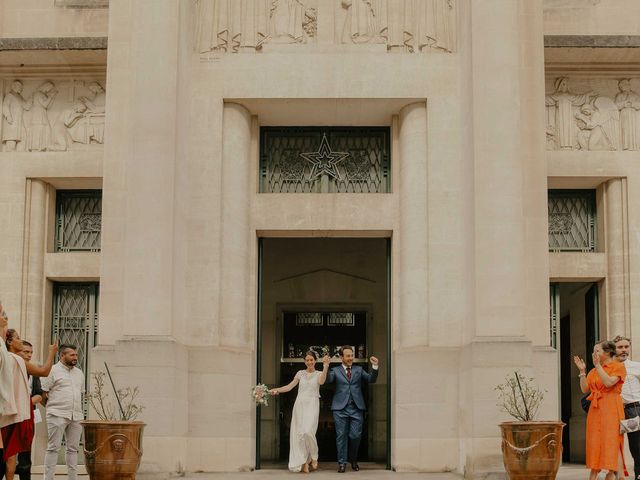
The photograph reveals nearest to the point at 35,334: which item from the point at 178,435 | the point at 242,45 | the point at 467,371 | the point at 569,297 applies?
the point at 178,435

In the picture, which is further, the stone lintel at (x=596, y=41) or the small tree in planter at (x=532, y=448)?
the stone lintel at (x=596, y=41)

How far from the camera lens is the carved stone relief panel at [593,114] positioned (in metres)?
21.1

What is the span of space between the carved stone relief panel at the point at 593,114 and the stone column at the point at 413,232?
10.5 ft

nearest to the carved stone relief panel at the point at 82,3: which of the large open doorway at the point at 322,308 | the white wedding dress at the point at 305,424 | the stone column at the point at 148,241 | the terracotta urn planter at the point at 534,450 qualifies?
the stone column at the point at 148,241

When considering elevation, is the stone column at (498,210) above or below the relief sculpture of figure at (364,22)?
below

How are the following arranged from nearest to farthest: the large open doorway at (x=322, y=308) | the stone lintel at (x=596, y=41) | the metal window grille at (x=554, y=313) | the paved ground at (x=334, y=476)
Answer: the paved ground at (x=334, y=476), the stone lintel at (x=596, y=41), the metal window grille at (x=554, y=313), the large open doorway at (x=322, y=308)

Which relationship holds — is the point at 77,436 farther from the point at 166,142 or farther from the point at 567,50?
the point at 567,50

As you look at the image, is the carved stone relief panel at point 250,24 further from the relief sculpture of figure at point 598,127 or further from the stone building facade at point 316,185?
the relief sculpture of figure at point 598,127

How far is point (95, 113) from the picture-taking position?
841 inches

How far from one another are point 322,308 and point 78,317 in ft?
23.5

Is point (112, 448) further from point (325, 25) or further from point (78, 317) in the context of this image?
point (325, 25)

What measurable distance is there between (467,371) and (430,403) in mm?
1070

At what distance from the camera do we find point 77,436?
15375 millimetres

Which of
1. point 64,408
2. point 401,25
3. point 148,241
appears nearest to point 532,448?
point 64,408
